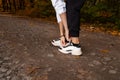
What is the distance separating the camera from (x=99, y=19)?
938cm

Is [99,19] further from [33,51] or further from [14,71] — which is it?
[14,71]

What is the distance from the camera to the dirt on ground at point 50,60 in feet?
15.2

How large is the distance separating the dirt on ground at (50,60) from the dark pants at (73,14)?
495 mm

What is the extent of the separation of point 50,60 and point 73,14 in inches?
33.1

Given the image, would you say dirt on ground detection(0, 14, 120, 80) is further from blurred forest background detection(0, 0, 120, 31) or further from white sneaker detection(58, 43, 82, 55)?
blurred forest background detection(0, 0, 120, 31)

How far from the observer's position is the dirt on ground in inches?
182

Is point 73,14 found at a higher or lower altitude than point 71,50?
higher

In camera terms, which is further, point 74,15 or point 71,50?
point 71,50

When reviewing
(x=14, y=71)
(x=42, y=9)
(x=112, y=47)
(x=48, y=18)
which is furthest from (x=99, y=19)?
(x=14, y=71)

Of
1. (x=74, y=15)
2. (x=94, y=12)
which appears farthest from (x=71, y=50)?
(x=94, y=12)

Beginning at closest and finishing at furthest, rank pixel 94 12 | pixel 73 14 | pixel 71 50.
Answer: pixel 73 14, pixel 71 50, pixel 94 12

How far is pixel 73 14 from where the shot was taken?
5.05 meters

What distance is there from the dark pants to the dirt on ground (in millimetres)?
495

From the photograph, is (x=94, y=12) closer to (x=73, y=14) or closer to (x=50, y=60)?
(x=73, y=14)
